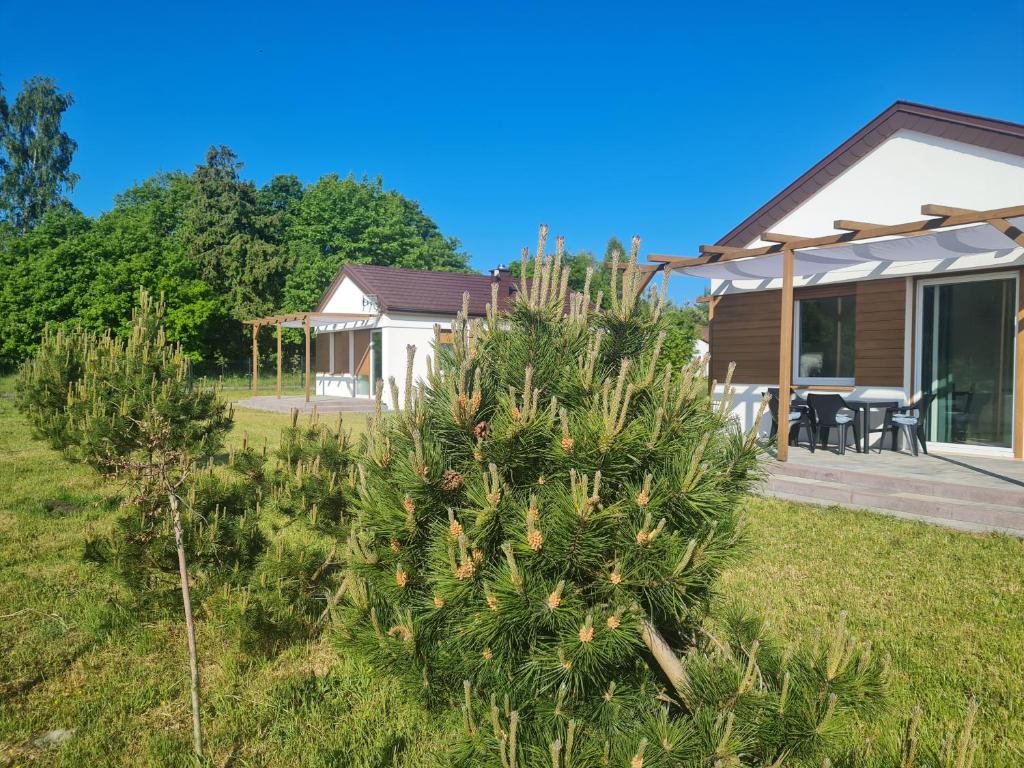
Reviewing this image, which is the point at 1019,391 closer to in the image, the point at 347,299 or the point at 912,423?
the point at 912,423

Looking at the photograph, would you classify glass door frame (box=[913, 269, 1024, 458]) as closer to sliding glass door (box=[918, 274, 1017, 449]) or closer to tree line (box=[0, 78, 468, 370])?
sliding glass door (box=[918, 274, 1017, 449])

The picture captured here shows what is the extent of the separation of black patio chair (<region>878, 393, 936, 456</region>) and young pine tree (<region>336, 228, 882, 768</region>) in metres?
8.44

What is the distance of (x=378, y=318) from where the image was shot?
859 inches

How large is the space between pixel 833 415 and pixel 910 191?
3.58 meters

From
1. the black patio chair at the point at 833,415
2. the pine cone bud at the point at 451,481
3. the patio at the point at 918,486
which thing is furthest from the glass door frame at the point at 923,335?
the pine cone bud at the point at 451,481

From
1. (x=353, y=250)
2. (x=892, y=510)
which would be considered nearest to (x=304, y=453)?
(x=892, y=510)

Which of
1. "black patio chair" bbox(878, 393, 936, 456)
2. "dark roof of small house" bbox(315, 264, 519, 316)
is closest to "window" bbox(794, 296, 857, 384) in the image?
"black patio chair" bbox(878, 393, 936, 456)

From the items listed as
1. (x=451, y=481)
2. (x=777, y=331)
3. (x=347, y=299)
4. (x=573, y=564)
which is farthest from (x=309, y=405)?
(x=573, y=564)

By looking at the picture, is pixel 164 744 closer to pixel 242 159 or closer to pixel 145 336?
pixel 145 336

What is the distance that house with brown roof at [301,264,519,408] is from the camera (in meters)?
21.5

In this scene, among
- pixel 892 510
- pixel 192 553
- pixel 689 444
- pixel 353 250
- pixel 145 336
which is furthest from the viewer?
pixel 353 250

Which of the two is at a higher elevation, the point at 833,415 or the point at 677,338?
the point at 677,338

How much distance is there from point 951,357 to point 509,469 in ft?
32.5

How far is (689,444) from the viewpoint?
197cm
